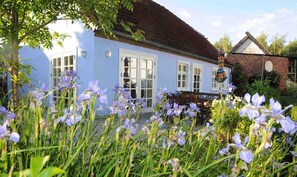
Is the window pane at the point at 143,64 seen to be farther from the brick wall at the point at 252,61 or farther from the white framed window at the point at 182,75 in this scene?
the brick wall at the point at 252,61

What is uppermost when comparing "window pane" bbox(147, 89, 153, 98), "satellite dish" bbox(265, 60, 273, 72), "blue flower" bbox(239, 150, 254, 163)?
"satellite dish" bbox(265, 60, 273, 72)

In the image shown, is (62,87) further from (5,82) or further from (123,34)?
(5,82)

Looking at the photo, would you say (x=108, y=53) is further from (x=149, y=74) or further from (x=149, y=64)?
(x=149, y=74)

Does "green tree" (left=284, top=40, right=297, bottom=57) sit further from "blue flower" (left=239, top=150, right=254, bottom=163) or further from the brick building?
"blue flower" (left=239, top=150, right=254, bottom=163)

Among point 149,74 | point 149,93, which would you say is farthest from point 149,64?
point 149,93

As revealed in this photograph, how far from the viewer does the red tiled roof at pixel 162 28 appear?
402 inches

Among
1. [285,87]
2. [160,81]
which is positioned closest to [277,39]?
[285,87]

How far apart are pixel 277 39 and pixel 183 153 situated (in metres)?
52.0

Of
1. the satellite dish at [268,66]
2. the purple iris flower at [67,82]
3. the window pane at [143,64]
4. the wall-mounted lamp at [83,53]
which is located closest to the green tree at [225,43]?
the satellite dish at [268,66]

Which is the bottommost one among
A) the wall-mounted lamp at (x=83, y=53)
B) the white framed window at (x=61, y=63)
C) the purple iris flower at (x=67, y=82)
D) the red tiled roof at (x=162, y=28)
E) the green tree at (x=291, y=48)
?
the purple iris flower at (x=67, y=82)

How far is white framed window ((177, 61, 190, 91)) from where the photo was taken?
12.6 meters

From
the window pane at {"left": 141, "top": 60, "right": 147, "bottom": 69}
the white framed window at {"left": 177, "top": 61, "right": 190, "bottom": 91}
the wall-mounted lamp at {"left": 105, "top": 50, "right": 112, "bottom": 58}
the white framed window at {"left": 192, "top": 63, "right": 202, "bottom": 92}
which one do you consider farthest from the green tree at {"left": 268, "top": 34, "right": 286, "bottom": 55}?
the wall-mounted lamp at {"left": 105, "top": 50, "right": 112, "bottom": 58}

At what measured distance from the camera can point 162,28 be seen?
12.0 m

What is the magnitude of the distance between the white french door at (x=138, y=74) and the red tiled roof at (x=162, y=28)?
0.83 m
